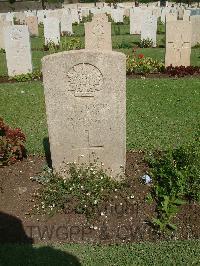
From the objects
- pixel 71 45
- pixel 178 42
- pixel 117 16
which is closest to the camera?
pixel 178 42

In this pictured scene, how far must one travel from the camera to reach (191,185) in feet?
16.6

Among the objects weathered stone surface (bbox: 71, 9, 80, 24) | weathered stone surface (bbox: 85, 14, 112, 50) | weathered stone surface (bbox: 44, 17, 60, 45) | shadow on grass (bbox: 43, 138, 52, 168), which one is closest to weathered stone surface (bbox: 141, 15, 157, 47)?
weathered stone surface (bbox: 44, 17, 60, 45)

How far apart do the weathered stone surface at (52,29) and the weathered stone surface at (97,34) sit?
581 cm

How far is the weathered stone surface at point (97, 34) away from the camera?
12938 millimetres

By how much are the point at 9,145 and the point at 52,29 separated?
44.7 feet

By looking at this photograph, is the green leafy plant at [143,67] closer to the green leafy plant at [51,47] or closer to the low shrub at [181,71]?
the low shrub at [181,71]

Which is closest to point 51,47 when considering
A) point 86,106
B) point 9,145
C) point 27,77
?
point 27,77

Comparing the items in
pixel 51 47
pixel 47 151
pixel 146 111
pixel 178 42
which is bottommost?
pixel 47 151

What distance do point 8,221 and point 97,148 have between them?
152 centimetres

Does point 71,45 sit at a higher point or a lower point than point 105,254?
higher

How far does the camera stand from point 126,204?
5051mm

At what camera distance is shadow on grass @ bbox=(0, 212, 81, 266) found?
13.2ft

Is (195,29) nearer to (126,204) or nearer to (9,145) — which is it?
(9,145)

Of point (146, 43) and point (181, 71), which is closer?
point (181, 71)
